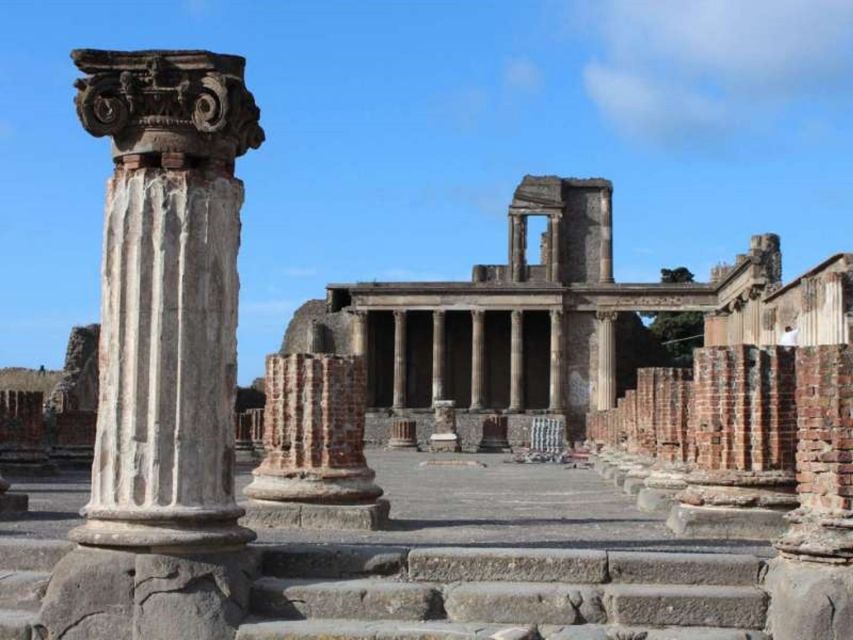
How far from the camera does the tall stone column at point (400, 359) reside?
50.1 meters

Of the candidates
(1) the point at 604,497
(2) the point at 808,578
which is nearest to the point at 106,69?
(2) the point at 808,578

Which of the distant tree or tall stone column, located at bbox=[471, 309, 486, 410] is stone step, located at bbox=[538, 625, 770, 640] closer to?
tall stone column, located at bbox=[471, 309, 486, 410]

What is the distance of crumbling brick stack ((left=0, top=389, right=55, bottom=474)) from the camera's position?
707 inches

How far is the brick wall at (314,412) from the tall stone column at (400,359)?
127ft

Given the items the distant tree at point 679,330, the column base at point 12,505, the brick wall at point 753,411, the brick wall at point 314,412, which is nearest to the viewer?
the brick wall at point 753,411

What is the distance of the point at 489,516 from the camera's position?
464 inches

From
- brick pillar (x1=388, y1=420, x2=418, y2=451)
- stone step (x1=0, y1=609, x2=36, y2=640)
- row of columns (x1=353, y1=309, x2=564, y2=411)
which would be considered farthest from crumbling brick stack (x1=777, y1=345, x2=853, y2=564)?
row of columns (x1=353, y1=309, x2=564, y2=411)

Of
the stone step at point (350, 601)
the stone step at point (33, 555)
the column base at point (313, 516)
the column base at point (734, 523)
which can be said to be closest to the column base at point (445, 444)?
the column base at point (313, 516)

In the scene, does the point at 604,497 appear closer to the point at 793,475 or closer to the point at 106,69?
the point at 793,475

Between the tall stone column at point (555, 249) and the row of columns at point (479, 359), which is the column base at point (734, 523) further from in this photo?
the tall stone column at point (555, 249)

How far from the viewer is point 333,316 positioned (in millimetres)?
53406

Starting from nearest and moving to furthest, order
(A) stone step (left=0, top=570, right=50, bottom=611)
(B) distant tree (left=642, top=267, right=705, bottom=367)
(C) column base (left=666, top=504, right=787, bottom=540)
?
(A) stone step (left=0, top=570, right=50, bottom=611)
(C) column base (left=666, top=504, right=787, bottom=540)
(B) distant tree (left=642, top=267, right=705, bottom=367)

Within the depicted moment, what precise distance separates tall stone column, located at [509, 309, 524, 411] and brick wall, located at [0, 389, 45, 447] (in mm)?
32587

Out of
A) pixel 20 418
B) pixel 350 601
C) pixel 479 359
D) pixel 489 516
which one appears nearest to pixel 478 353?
pixel 479 359
